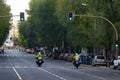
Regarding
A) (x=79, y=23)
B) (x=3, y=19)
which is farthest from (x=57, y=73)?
(x=3, y=19)

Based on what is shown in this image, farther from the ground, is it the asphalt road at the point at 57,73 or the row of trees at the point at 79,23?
the row of trees at the point at 79,23

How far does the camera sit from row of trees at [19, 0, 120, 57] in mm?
57844

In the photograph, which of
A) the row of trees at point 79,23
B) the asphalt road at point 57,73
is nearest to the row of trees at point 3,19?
the row of trees at point 79,23

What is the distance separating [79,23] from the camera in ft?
236

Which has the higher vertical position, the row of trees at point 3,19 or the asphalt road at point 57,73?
A: the row of trees at point 3,19

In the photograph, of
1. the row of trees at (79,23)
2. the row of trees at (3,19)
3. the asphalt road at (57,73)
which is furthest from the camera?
the row of trees at (3,19)

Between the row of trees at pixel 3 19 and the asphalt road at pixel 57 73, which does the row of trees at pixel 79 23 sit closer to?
the row of trees at pixel 3 19

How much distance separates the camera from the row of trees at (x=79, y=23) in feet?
190

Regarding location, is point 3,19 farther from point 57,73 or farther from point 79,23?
point 57,73

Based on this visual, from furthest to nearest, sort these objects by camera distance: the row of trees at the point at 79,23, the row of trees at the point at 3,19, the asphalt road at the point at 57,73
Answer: the row of trees at the point at 3,19 → the row of trees at the point at 79,23 → the asphalt road at the point at 57,73

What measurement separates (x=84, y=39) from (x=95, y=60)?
431 inches

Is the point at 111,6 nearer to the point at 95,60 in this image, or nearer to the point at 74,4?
the point at 95,60

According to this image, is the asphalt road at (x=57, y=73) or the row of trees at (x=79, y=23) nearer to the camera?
the asphalt road at (x=57, y=73)

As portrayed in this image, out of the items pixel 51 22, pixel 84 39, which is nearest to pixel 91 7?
pixel 84 39
